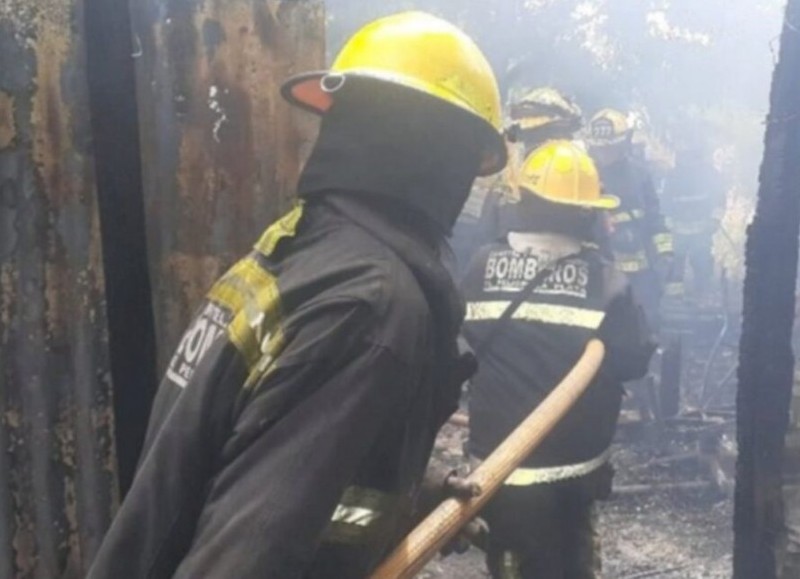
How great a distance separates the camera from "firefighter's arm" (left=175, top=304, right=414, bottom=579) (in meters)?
1.45

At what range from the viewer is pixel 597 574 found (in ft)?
15.1

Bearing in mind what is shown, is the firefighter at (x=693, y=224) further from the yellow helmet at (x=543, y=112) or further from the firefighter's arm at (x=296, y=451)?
the firefighter's arm at (x=296, y=451)

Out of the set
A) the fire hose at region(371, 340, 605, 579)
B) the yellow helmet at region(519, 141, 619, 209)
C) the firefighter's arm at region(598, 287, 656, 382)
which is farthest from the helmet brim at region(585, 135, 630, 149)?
the fire hose at region(371, 340, 605, 579)

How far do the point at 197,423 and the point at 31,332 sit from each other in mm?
648

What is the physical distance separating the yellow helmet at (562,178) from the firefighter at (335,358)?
281 centimetres

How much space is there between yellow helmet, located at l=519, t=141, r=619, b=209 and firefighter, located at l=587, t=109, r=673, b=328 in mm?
3816

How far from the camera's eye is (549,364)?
4371 millimetres

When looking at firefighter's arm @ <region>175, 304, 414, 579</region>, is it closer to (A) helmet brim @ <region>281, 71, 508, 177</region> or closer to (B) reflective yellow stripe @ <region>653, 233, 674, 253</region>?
(A) helmet brim @ <region>281, 71, 508, 177</region>

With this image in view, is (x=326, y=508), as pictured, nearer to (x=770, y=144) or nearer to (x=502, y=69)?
(x=770, y=144)

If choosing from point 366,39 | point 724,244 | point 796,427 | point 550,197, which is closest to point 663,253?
point 796,427

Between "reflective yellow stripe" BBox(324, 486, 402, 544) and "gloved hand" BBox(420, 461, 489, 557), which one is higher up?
"reflective yellow stripe" BBox(324, 486, 402, 544)

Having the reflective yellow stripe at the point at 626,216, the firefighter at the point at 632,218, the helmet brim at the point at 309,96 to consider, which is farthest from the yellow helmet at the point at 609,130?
the helmet brim at the point at 309,96

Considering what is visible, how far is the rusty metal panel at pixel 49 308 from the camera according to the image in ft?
6.35

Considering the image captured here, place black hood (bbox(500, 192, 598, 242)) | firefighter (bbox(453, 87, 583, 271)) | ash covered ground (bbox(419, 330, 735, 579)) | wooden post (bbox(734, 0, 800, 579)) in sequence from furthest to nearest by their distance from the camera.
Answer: firefighter (bbox(453, 87, 583, 271)), ash covered ground (bbox(419, 330, 735, 579)), black hood (bbox(500, 192, 598, 242)), wooden post (bbox(734, 0, 800, 579))
